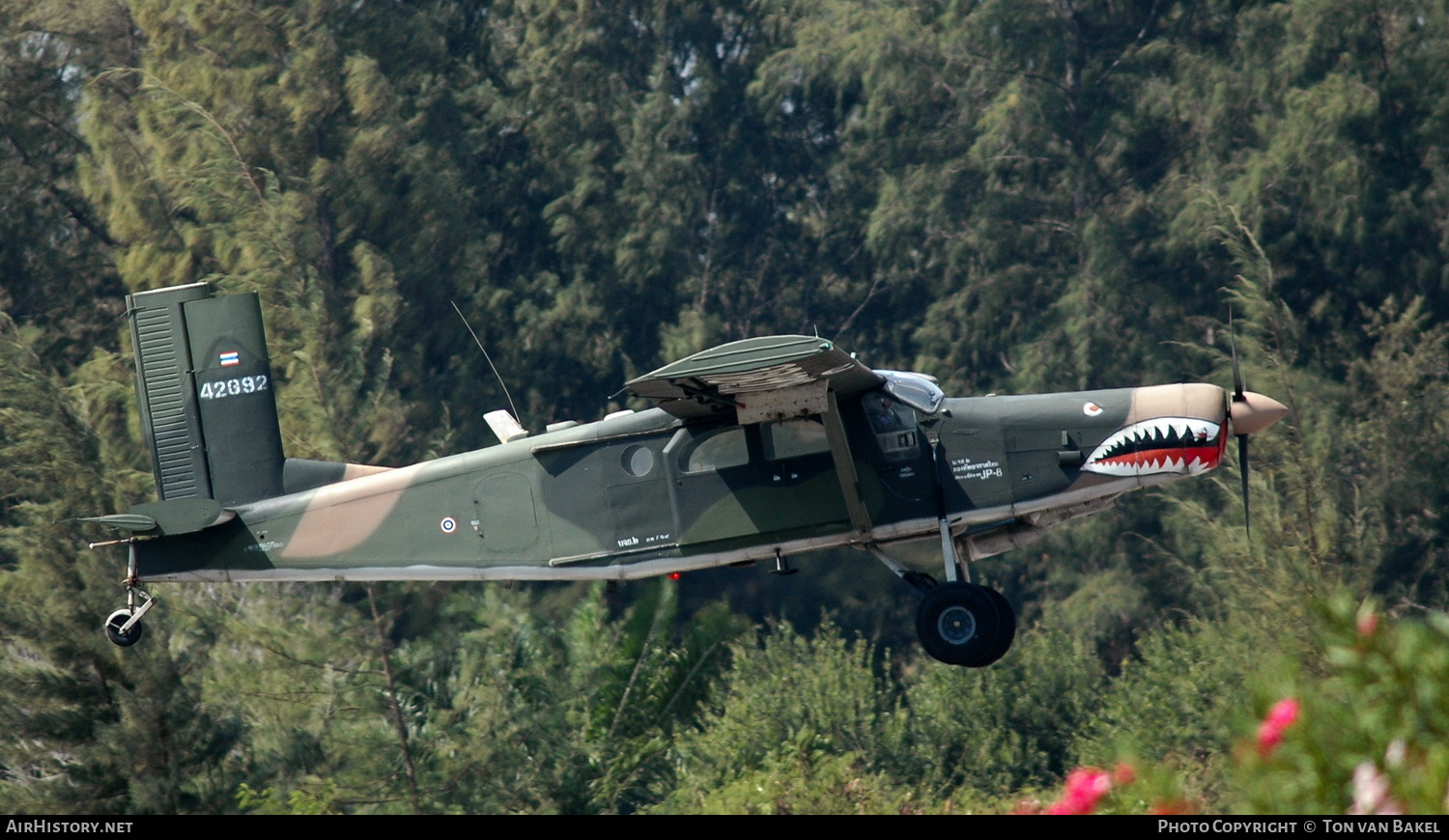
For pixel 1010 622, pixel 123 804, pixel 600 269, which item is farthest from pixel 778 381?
pixel 600 269

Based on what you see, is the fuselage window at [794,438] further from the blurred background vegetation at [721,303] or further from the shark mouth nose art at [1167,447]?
the blurred background vegetation at [721,303]

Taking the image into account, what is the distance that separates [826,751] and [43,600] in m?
9.55

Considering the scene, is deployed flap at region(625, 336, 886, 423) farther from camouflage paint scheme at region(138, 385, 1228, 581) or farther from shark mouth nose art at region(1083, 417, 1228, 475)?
shark mouth nose art at region(1083, 417, 1228, 475)

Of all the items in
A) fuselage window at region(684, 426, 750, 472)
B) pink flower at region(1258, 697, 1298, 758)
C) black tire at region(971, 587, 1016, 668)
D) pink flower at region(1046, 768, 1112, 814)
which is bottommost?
black tire at region(971, 587, 1016, 668)

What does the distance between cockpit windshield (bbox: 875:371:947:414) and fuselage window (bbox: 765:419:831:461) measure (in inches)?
26.4

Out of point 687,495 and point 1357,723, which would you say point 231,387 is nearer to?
point 687,495

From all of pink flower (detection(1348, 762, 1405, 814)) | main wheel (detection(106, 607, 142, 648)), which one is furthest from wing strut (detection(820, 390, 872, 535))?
pink flower (detection(1348, 762, 1405, 814))

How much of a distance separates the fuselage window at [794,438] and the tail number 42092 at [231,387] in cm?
490

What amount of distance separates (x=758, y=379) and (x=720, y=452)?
120cm

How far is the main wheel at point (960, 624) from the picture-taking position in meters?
13.0

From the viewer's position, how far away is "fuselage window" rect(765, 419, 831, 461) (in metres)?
12.8

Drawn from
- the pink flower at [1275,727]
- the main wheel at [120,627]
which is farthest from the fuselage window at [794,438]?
→ the pink flower at [1275,727]

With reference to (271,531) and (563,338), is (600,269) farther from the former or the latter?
(271,531)

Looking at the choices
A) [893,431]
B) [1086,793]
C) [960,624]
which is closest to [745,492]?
[893,431]
